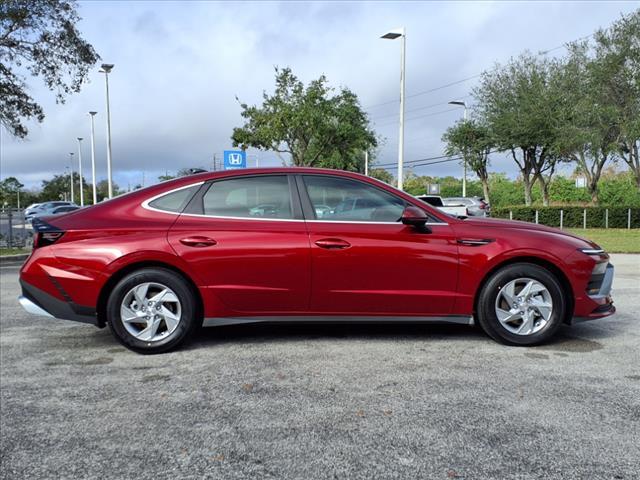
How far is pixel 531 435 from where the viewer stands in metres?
2.83

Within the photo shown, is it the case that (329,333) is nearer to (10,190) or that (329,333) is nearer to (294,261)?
(294,261)

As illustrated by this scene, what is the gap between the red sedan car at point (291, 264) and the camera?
4.39 meters

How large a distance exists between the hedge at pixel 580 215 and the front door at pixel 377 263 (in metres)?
25.3

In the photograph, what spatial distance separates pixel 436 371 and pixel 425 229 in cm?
121

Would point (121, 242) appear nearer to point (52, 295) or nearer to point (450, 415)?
point (52, 295)

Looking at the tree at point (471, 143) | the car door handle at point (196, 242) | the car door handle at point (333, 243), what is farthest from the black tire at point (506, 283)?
the tree at point (471, 143)

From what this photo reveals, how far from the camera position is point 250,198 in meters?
4.62

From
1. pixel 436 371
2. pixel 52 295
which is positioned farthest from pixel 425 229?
pixel 52 295

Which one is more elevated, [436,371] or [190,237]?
[190,237]

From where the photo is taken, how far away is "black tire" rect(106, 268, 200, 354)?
4.36 meters

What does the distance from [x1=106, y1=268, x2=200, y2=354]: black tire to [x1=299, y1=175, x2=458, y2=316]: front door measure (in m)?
1.04

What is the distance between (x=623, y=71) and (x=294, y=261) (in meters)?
25.3

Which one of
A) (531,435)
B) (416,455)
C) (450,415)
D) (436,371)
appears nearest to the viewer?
(416,455)

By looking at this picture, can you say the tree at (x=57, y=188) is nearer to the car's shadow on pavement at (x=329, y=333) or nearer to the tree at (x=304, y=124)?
the tree at (x=304, y=124)
